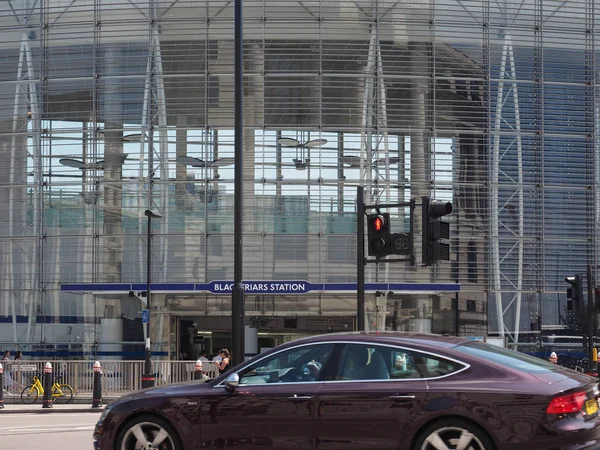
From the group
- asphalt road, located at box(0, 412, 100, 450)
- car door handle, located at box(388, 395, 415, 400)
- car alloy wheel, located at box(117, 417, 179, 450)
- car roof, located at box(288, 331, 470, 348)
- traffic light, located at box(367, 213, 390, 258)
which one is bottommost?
asphalt road, located at box(0, 412, 100, 450)

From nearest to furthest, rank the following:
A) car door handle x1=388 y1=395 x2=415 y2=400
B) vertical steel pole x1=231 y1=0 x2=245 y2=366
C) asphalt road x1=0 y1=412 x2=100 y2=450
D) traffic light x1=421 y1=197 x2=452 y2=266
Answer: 1. car door handle x1=388 y1=395 x2=415 y2=400
2. asphalt road x1=0 y1=412 x2=100 y2=450
3. vertical steel pole x1=231 y1=0 x2=245 y2=366
4. traffic light x1=421 y1=197 x2=452 y2=266

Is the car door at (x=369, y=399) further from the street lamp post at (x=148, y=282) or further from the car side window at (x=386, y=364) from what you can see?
the street lamp post at (x=148, y=282)

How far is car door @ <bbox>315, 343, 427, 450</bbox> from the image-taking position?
8594mm

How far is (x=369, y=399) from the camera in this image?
8.73m

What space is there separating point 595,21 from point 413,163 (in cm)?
822

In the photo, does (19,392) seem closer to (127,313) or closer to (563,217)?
(127,313)

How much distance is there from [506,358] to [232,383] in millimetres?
2420

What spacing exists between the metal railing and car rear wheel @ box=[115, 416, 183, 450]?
18.5 metres

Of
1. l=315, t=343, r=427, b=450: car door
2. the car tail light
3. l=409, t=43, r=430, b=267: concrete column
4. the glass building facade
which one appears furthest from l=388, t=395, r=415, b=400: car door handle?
l=409, t=43, r=430, b=267: concrete column

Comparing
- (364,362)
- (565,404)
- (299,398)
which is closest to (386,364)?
(364,362)

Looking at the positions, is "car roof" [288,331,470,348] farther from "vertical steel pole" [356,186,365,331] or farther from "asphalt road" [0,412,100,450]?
"vertical steel pole" [356,186,365,331]

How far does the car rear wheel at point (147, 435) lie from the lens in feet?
30.7

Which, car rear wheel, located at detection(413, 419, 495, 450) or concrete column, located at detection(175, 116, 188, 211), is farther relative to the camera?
concrete column, located at detection(175, 116, 188, 211)

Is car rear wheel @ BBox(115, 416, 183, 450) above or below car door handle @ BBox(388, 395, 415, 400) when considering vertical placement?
below
